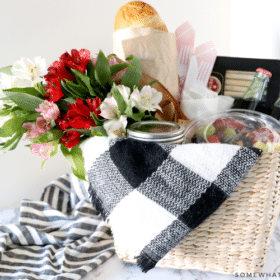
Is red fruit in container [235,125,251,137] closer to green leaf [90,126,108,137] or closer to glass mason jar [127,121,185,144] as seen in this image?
glass mason jar [127,121,185,144]

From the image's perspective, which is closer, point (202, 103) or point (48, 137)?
point (48, 137)

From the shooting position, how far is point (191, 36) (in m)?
→ 0.76

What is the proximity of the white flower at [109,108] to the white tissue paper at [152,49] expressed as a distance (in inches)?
7.4

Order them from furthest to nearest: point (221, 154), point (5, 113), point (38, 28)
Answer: point (38, 28) < point (5, 113) < point (221, 154)

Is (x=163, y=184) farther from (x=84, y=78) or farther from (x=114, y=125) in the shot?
(x=84, y=78)

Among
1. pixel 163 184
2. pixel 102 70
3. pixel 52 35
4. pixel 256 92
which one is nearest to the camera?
pixel 163 184

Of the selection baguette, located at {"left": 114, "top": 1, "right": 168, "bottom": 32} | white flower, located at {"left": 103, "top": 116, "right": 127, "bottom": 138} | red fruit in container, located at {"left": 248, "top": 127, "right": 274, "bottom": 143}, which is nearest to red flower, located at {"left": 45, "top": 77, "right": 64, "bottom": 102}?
white flower, located at {"left": 103, "top": 116, "right": 127, "bottom": 138}

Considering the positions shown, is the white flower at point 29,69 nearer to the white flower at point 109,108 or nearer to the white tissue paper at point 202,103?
the white flower at point 109,108

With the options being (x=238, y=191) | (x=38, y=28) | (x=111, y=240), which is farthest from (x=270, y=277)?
(x=38, y=28)

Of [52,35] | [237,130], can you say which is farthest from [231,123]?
[52,35]

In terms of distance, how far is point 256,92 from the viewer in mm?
706

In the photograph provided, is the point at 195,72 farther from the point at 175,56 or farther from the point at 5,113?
the point at 5,113

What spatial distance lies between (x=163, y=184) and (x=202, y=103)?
10.0 inches

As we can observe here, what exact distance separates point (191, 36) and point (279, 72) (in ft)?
0.71
